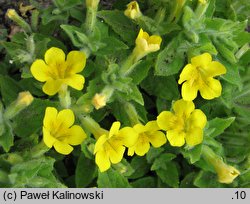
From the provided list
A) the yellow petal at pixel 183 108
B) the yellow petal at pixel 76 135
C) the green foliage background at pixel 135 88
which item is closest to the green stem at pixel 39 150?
the green foliage background at pixel 135 88

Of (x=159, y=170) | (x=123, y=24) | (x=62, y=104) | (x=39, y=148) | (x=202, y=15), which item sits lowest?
(x=159, y=170)

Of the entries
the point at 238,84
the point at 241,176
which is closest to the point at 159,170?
the point at 241,176

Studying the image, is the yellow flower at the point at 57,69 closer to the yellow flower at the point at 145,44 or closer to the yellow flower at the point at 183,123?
the yellow flower at the point at 145,44

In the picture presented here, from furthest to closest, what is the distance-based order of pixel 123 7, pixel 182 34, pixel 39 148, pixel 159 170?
pixel 123 7 < pixel 159 170 < pixel 182 34 < pixel 39 148

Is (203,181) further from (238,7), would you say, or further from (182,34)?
(238,7)

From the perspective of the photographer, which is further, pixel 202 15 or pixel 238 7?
pixel 238 7

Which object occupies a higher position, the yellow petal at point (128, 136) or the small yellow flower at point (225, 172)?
the yellow petal at point (128, 136)

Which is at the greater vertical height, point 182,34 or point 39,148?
point 182,34

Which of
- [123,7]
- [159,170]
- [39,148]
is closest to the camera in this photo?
[39,148]

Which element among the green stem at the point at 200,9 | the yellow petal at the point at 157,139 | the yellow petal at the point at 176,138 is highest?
the green stem at the point at 200,9
